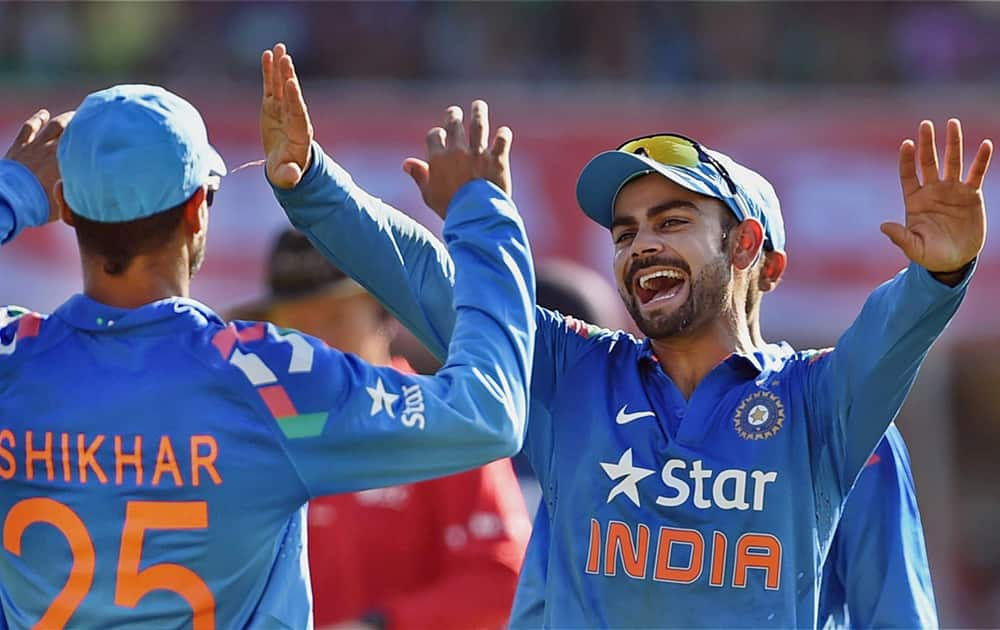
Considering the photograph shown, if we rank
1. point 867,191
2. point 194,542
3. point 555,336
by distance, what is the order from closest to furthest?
1. point 194,542
2. point 555,336
3. point 867,191

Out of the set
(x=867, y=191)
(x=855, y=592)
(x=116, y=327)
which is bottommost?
(x=855, y=592)

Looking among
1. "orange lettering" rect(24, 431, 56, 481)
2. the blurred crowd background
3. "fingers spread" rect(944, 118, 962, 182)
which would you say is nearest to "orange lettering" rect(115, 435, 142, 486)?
"orange lettering" rect(24, 431, 56, 481)

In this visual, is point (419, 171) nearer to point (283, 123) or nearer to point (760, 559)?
point (283, 123)

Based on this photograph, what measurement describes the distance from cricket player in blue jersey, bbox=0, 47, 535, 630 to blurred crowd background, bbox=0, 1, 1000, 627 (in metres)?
5.69

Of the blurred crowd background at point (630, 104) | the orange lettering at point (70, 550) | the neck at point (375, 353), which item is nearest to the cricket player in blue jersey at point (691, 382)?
the orange lettering at point (70, 550)

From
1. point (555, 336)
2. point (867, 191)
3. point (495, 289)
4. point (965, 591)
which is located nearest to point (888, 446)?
point (555, 336)

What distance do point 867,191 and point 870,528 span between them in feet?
18.8

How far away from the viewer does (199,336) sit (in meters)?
2.96

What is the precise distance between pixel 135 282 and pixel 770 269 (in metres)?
1.57

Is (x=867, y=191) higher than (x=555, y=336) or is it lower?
higher

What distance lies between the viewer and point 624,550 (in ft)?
11.2

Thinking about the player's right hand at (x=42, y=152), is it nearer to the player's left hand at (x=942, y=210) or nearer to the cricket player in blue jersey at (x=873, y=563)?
the cricket player in blue jersey at (x=873, y=563)

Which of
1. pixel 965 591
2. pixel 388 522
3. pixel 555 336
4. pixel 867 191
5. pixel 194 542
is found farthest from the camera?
pixel 965 591

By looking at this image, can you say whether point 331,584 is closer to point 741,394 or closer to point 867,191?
point 741,394
